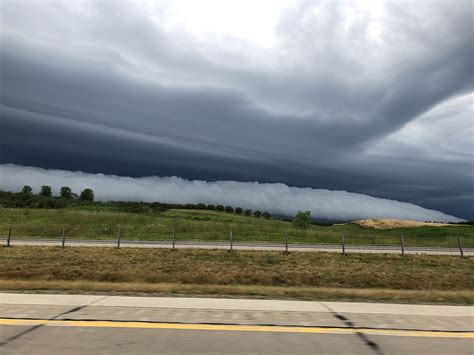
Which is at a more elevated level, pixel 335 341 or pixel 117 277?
pixel 335 341

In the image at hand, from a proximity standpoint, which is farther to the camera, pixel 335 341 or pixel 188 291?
pixel 188 291

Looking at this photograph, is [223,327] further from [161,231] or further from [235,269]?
[161,231]

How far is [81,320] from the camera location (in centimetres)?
731

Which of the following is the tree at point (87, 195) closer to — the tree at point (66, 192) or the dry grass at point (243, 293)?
the tree at point (66, 192)

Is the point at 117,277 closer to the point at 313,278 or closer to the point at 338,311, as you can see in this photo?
the point at 313,278

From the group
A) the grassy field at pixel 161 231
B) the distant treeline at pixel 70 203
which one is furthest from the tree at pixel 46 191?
the grassy field at pixel 161 231

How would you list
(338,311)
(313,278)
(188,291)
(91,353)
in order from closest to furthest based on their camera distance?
(91,353) → (338,311) → (188,291) → (313,278)

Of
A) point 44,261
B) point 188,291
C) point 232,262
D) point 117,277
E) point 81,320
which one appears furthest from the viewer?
point 232,262

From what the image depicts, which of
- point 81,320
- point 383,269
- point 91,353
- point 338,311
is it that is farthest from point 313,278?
point 91,353

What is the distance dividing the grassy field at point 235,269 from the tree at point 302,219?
184 ft

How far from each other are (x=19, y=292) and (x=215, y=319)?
6.32 m

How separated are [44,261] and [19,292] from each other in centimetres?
1346

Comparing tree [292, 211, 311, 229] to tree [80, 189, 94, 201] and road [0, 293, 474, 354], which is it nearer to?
road [0, 293, 474, 354]

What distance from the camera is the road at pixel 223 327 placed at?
19.4 feet
